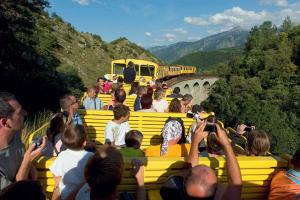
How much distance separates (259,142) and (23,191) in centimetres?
302

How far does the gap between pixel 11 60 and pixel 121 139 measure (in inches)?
504

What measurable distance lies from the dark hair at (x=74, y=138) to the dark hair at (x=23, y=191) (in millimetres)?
1435

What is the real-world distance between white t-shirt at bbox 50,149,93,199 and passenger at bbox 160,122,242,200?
0.88m

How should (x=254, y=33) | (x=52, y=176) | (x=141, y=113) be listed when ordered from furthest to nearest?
(x=254, y=33) < (x=141, y=113) < (x=52, y=176)

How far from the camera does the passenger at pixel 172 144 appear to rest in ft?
15.7

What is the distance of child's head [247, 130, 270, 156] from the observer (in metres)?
4.16

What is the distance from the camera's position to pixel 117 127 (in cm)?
552

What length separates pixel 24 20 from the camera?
15914 millimetres

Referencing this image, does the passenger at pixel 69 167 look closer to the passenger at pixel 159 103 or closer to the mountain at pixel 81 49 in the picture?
the passenger at pixel 159 103

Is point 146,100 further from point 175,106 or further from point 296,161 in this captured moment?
A: point 296,161

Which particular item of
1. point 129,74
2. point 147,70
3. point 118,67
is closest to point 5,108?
point 129,74

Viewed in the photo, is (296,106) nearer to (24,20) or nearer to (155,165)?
(24,20)

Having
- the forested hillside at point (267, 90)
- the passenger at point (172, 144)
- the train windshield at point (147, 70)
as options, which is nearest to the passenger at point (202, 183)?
the passenger at point (172, 144)

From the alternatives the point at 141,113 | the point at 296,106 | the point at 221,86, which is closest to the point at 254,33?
the point at 221,86
